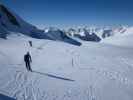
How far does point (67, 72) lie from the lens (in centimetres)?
1822

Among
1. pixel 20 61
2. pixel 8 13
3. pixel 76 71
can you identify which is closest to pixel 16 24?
pixel 8 13

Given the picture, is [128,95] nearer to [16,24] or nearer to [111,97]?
[111,97]

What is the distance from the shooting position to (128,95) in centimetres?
1294

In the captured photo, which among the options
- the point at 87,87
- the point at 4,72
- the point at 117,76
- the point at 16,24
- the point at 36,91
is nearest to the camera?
the point at 36,91

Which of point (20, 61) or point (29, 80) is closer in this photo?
point (29, 80)

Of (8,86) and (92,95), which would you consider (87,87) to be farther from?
(8,86)

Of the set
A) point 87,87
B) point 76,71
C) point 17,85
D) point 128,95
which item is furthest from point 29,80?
point 128,95

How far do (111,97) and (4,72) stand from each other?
8839 mm

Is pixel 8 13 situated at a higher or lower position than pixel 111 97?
higher

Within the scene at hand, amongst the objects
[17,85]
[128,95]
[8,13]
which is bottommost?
[128,95]

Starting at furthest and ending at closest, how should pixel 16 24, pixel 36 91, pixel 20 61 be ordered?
1. pixel 16 24
2. pixel 20 61
3. pixel 36 91

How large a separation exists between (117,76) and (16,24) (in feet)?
148

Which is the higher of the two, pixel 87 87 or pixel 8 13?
pixel 8 13

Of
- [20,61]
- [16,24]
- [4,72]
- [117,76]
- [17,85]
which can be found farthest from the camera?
[16,24]
